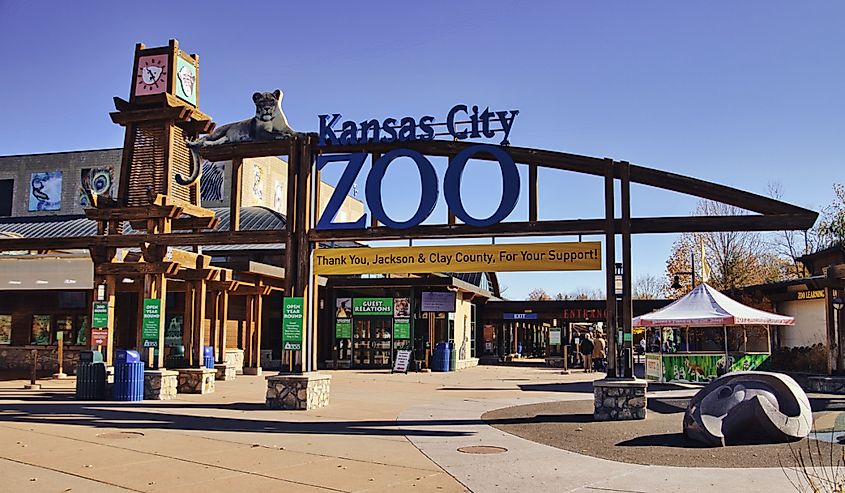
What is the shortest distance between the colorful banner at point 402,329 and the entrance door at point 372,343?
0.52m

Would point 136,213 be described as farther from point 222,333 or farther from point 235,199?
point 222,333

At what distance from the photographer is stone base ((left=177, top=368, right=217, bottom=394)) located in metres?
19.7

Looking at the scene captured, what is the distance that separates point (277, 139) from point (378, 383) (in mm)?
9295

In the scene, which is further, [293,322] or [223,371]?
[223,371]

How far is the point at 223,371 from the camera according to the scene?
2470cm

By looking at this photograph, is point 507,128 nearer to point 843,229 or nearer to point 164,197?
point 164,197

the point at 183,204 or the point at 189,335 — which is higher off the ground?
the point at 183,204

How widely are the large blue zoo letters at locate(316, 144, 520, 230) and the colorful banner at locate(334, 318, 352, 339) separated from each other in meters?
16.4

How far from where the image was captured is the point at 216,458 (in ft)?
34.4

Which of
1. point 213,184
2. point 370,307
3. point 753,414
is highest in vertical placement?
point 213,184

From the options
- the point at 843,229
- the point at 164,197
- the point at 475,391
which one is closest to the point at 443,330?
the point at 475,391

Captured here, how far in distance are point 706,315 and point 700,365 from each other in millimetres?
1481

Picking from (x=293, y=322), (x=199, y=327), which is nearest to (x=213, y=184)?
(x=199, y=327)

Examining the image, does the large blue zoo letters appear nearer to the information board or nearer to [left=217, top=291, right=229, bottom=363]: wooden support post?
[left=217, top=291, right=229, bottom=363]: wooden support post
